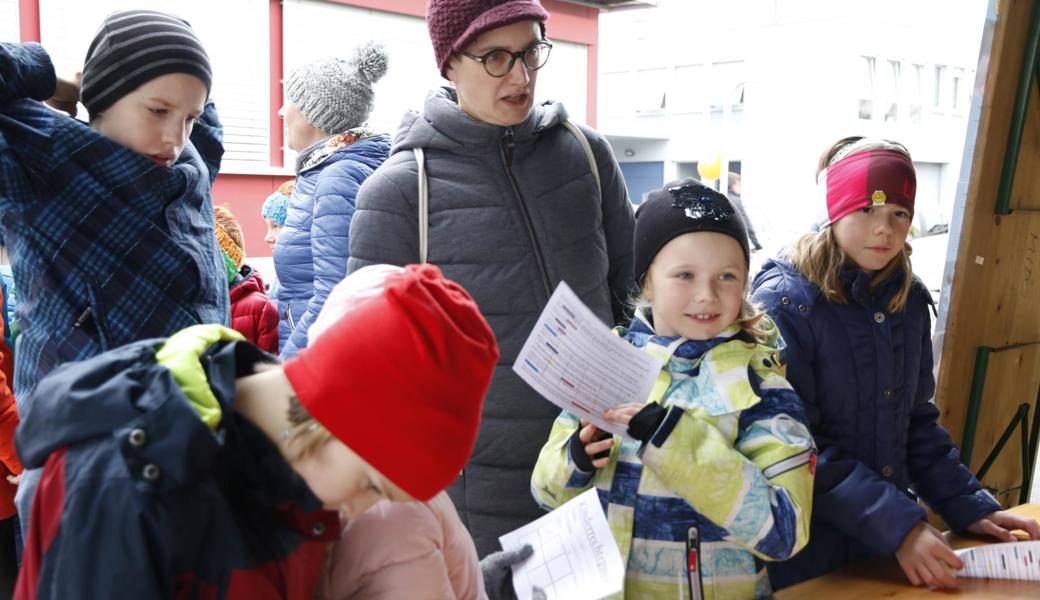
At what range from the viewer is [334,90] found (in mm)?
2980

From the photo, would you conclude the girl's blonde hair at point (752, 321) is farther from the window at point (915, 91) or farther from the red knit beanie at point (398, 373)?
the window at point (915, 91)

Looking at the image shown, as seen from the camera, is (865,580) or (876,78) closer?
(865,580)

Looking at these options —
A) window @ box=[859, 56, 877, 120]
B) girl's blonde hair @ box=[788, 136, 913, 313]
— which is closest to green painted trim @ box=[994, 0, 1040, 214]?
girl's blonde hair @ box=[788, 136, 913, 313]

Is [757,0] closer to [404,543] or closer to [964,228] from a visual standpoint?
[964,228]

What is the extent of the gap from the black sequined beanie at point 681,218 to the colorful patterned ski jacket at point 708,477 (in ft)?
0.51

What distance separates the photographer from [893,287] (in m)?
1.84

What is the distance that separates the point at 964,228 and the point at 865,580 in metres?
1.32

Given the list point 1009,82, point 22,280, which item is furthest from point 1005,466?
point 22,280

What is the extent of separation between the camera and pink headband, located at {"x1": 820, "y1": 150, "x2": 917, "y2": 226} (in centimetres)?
182

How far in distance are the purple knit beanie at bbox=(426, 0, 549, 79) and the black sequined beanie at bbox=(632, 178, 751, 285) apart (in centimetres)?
47

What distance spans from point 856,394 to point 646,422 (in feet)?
2.00

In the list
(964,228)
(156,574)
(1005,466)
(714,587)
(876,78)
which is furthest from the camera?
(876,78)

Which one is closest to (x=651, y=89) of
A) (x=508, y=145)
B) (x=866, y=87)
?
(x=866, y=87)

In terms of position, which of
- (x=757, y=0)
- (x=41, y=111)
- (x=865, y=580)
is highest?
(x=757, y=0)
